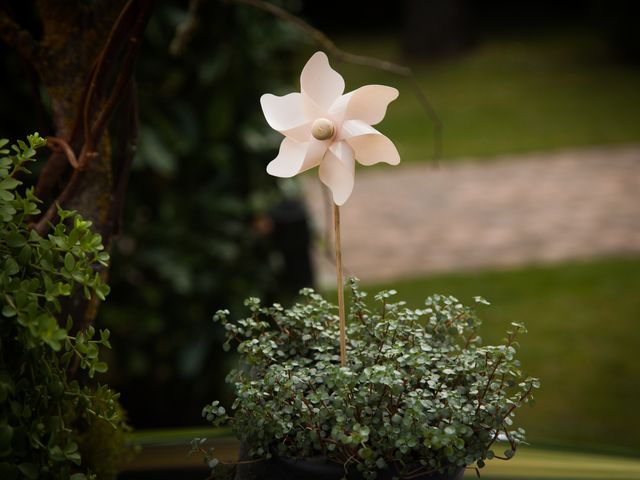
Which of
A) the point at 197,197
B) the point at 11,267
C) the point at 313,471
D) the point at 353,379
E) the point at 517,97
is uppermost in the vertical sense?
the point at 517,97

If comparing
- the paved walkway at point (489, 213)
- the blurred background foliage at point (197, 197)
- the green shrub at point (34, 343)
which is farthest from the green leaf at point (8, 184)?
the paved walkway at point (489, 213)

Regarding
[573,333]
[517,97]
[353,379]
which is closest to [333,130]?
[353,379]

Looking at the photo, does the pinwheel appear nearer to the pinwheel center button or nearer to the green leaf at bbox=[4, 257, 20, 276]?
the pinwheel center button

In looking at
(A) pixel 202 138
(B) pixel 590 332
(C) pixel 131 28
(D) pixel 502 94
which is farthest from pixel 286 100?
(D) pixel 502 94

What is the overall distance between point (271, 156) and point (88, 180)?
240cm

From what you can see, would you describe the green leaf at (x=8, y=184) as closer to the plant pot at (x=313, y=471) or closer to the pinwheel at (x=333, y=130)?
the pinwheel at (x=333, y=130)

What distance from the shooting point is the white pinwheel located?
1133mm

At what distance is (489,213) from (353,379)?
264 inches

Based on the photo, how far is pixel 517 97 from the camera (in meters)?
11.4

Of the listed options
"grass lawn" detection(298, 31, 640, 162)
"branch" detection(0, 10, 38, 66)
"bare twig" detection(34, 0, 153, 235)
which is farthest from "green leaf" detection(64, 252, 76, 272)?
"grass lawn" detection(298, 31, 640, 162)

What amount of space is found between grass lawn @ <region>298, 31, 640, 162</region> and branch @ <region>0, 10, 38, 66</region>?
8022 millimetres

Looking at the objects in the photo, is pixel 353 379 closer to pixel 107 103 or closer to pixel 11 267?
pixel 11 267

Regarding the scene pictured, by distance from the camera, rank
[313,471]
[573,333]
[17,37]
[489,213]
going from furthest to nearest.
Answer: [489,213], [573,333], [17,37], [313,471]

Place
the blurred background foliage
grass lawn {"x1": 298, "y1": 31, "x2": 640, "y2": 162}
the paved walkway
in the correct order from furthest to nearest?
grass lawn {"x1": 298, "y1": 31, "x2": 640, "y2": 162}
the paved walkway
the blurred background foliage
